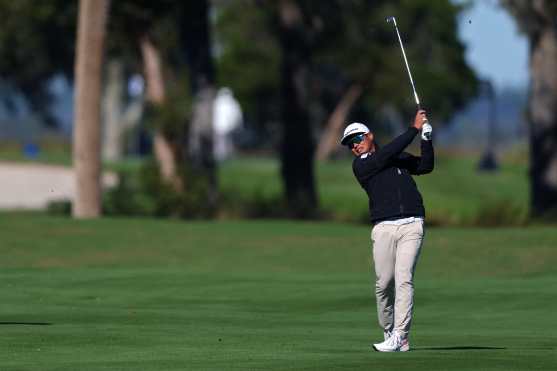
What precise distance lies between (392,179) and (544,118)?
85.1 feet

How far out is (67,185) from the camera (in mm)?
62812

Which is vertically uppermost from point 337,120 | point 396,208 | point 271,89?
point 271,89

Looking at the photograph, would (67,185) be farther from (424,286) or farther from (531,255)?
(424,286)

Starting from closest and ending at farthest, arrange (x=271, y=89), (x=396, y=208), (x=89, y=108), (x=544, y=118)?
1. (x=396, y=208)
2. (x=89, y=108)
3. (x=544, y=118)
4. (x=271, y=89)

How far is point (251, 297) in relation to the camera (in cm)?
2127

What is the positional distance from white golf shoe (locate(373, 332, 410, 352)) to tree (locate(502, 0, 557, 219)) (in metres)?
24.9

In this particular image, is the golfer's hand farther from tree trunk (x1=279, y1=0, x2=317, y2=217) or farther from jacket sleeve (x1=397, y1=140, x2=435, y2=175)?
tree trunk (x1=279, y1=0, x2=317, y2=217)

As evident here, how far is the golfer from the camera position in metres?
14.5

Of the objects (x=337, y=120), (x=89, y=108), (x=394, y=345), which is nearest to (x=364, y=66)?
(x=337, y=120)

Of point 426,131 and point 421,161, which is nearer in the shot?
point 426,131

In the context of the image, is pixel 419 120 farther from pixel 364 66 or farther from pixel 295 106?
pixel 364 66

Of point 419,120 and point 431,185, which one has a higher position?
point 431,185

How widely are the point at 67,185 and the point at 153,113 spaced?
24.1m

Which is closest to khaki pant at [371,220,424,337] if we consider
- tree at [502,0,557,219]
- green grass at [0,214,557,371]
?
green grass at [0,214,557,371]
